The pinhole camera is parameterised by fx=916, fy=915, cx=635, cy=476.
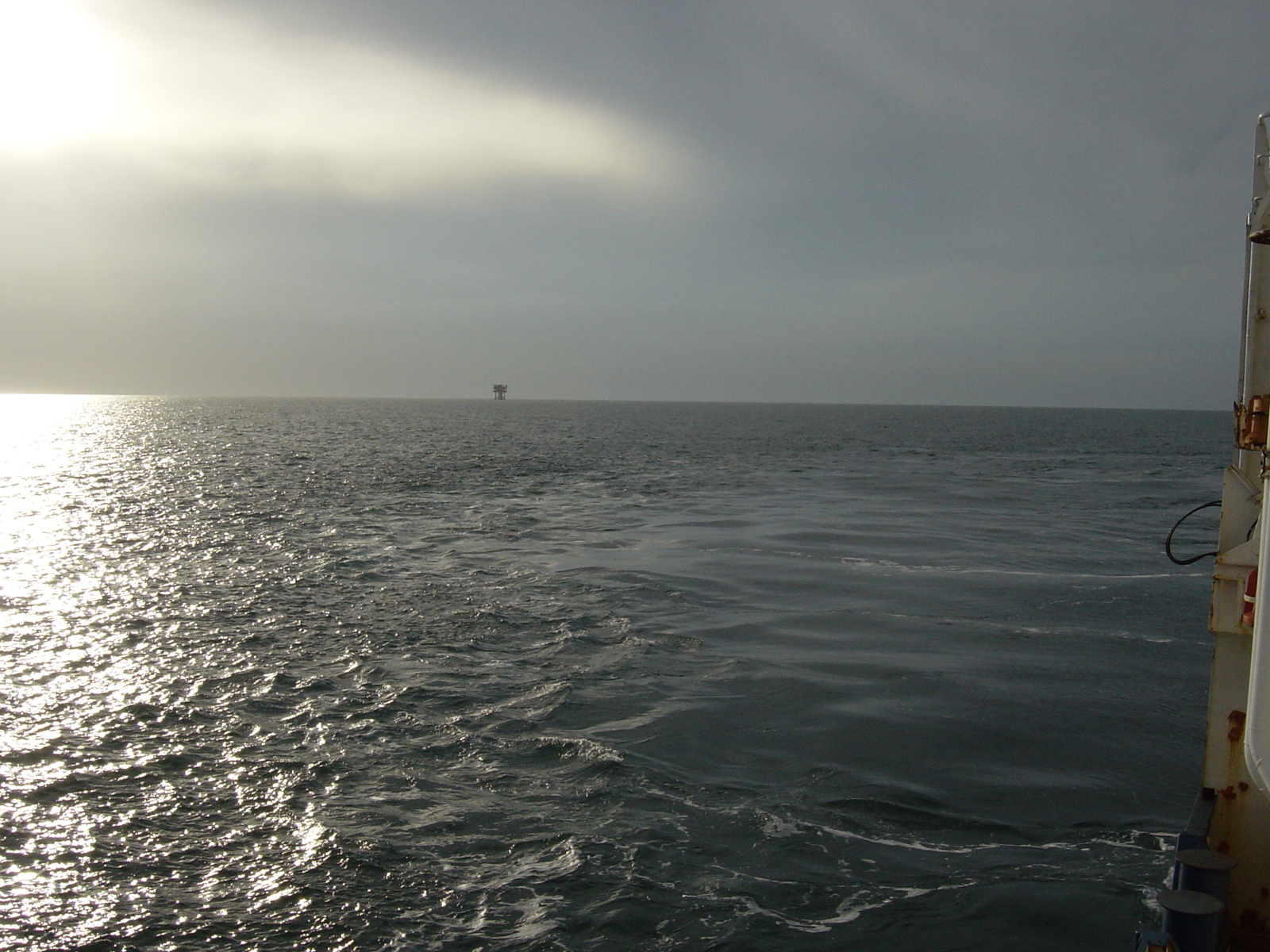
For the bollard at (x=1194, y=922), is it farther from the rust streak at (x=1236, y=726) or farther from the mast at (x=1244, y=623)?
the rust streak at (x=1236, y=726)

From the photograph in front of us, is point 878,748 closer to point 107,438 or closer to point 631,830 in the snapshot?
point 631,830

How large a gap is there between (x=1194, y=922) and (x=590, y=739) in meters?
6.90

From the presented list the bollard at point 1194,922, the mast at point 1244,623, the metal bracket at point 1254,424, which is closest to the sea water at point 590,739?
the mast at point 1244,623

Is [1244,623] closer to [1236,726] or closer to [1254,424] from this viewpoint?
[1236,726]

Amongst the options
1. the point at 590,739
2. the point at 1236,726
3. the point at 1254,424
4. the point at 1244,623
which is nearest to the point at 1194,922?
the point at 1236,726

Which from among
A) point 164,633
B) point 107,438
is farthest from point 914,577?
point 107,438

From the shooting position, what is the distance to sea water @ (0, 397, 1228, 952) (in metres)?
7.39

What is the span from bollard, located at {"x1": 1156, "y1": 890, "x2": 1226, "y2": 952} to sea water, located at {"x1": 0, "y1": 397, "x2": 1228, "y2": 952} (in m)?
1.87

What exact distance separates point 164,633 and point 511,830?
10083mm

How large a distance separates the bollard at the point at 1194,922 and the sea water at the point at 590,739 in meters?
1.87

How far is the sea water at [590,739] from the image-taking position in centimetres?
739

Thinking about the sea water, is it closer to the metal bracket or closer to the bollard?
the bollard

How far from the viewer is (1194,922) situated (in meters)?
5.30

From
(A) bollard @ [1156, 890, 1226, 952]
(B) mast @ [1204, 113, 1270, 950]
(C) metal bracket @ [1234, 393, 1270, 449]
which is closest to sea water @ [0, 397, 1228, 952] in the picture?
(B) mast @ [1204, 113, 1270, 950]
